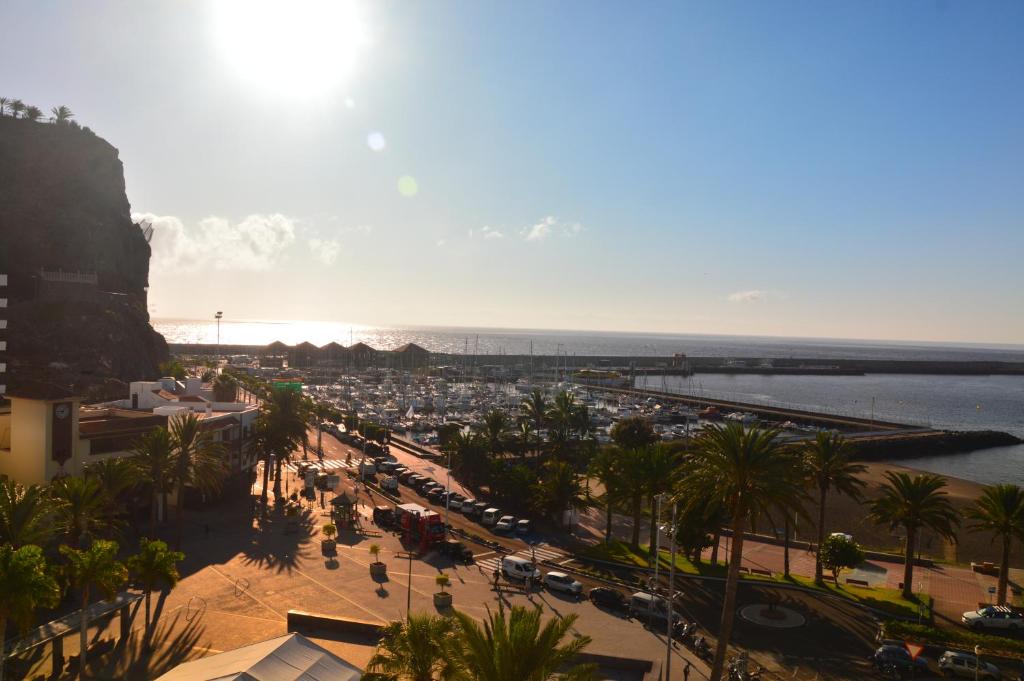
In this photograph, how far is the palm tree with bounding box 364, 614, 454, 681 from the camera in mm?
15695

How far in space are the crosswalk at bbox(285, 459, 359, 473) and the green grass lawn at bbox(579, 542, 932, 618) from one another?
30127 millimetres

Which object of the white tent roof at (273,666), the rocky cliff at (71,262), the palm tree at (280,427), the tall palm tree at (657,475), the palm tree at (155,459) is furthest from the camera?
the rocky cliff at (71,262)

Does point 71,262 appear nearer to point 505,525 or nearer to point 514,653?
point 505,525

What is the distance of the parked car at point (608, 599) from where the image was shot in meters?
28.4

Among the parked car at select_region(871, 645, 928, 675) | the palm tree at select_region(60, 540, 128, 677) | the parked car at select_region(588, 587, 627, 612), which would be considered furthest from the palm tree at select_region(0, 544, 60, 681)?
the parked car at select_region(871, 645, 928, 675)

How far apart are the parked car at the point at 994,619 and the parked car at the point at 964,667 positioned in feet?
18.3

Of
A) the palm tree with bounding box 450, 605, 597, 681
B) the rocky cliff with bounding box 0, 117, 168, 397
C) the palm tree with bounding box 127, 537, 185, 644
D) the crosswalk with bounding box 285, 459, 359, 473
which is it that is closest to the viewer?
the palm tree with bounding box 450, 605, 597, 681

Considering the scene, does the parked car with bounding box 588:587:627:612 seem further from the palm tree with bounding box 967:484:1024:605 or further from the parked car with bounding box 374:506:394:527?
the palm tree with bounding box 967:484:1024:605

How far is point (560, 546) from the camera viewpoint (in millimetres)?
38719

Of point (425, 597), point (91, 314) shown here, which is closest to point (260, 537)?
point (425, 597)

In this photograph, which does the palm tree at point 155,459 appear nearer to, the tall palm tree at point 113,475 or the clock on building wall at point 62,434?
the tall palm tree at point 113,475

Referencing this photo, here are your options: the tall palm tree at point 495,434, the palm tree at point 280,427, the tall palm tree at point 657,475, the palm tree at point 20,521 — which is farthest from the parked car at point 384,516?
the palm tree at point 20,521

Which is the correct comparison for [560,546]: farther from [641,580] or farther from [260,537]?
[260,537]

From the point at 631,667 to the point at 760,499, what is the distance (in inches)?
298
